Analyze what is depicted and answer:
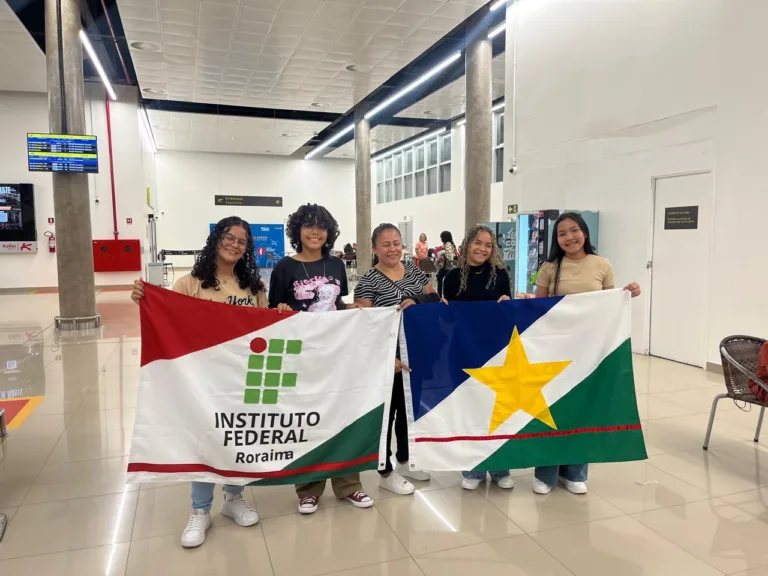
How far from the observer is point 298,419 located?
2.42 metres

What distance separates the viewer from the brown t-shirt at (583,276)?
282 centimetres

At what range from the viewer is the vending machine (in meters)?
6.52

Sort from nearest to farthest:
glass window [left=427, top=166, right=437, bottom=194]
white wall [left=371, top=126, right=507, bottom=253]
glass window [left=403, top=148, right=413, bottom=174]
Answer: white wall [left=371, top=126, right=507, bottom=253]
glass window [left=427, top=166, right=437, bottom=194]
glass window [left=403, top=148, right=413, bottom=174]

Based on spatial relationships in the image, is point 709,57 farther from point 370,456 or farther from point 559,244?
point 370,456

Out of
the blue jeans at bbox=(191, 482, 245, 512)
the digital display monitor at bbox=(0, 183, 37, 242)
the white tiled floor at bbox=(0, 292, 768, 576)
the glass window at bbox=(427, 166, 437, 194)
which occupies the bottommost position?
the white tiled floor at bbox=(0, 292, 768, 576)

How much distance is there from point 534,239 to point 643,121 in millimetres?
1861

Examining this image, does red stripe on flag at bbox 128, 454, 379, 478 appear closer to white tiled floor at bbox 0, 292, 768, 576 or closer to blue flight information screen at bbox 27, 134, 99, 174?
white tiled floor at bbox 0, 292, 768, 576

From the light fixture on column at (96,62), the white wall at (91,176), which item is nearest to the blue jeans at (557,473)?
the light fixture on column at (96,62)

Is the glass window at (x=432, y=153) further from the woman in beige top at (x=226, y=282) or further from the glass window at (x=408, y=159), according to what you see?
the woman in beige top at (x=226, y=282)

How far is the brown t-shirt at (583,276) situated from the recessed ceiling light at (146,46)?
8.14 meters

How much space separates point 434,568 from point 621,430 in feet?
3.94

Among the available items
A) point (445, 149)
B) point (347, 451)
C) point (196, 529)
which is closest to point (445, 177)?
point (445, 149)

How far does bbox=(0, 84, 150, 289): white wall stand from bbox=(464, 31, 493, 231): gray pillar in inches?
312

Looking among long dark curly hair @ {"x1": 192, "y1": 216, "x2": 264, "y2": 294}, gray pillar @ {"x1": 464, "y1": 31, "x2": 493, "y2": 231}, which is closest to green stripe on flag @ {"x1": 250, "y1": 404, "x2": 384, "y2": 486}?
long dark curly hair @ {"x1": 192, "y1": 216, "x2": 264, "y2": 294}
